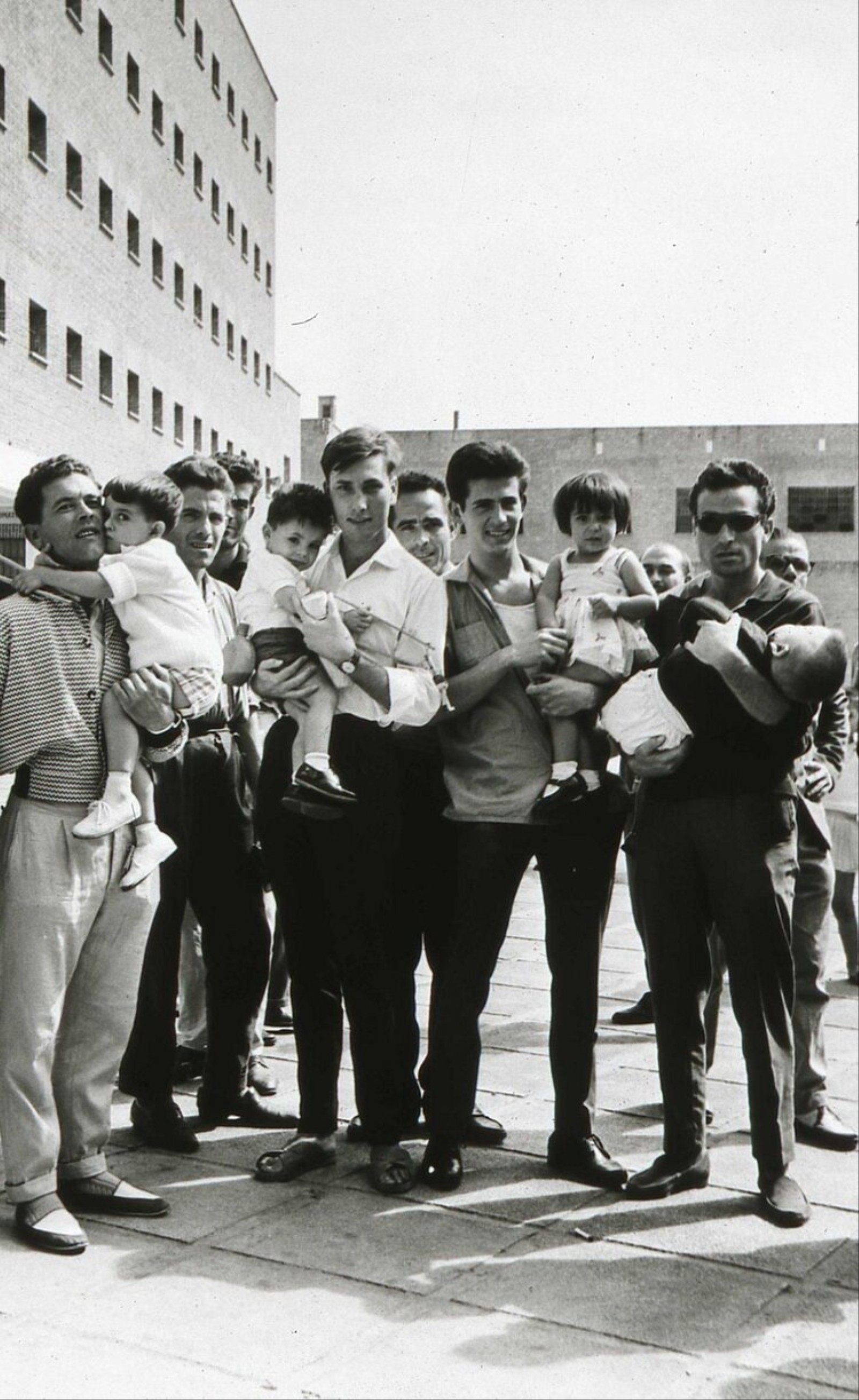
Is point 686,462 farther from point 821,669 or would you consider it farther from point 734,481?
point 821,669

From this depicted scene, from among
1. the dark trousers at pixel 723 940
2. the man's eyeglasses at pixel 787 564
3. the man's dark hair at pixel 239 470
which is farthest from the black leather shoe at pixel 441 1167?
the man's dark hair at pixel 239 470

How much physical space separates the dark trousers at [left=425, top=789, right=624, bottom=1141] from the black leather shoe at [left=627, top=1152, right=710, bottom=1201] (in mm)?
260

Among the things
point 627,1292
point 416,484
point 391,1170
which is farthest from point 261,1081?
point 416,484

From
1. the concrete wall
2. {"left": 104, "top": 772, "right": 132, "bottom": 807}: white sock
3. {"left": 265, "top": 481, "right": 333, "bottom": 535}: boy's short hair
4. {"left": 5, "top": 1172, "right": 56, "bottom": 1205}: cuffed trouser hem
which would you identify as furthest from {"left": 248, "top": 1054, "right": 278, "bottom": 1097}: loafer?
the concrete wall

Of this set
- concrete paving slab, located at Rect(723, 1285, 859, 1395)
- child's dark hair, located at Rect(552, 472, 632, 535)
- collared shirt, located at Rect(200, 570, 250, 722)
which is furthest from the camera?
collared shirt, located at Rect(200, 570, 250, 722)

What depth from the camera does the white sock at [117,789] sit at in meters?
4.24

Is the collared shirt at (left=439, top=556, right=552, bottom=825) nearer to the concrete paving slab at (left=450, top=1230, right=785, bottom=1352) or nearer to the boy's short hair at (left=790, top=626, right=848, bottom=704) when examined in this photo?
the boy's short hair at (left=790, top=626, right=848, bottom=704)

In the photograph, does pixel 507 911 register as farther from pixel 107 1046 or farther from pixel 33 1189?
pixel 33 1189

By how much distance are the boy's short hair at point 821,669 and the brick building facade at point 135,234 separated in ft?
41.7

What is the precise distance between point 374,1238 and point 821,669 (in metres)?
1.97

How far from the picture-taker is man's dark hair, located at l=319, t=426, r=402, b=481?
464 centimetres

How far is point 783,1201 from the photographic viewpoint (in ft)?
14.1

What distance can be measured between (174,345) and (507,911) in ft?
103

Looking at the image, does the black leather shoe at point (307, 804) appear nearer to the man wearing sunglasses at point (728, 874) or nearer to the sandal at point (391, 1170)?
the man wearing sunglasses at point (728, 874)
